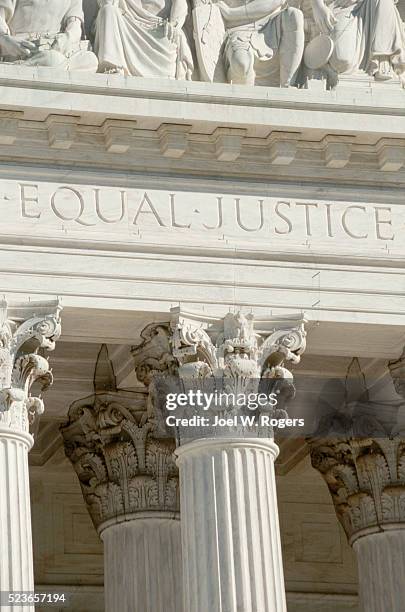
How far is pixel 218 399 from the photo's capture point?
36281 millimetres

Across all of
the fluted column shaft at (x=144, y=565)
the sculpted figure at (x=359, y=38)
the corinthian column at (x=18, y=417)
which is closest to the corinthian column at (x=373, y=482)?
the fluted column shaft at (x=144, y=565)

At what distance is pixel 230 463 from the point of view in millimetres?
36156

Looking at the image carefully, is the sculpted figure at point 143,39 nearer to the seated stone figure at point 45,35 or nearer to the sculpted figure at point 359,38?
the seated stone figure at point 45,35

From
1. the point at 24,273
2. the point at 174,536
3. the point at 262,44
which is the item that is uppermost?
the point at 262,44

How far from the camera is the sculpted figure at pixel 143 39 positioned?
37.3 meters

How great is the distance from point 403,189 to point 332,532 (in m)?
9.87

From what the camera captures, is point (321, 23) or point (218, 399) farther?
point (321, 23)

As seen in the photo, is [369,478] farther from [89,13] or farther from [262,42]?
[89,13]

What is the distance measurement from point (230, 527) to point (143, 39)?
7.64m

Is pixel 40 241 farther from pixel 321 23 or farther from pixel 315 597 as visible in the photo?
pixel 315 597

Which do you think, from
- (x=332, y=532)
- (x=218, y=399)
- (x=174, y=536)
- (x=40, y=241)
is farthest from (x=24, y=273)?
(x=332, y=532)

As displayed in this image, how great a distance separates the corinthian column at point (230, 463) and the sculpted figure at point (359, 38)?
4.48 meters

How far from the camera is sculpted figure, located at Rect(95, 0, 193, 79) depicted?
37.3 m

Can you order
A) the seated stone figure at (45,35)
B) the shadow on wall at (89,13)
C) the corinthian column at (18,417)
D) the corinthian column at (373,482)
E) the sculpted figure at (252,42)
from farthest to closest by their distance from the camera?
1. the corinthian column at (373,482)
2. the sculpted figure at (252,42)
3. the shadow on wall at (89,13)
4. the seated stone figure at (45,35)
5. the corinthian column at (18,417)
